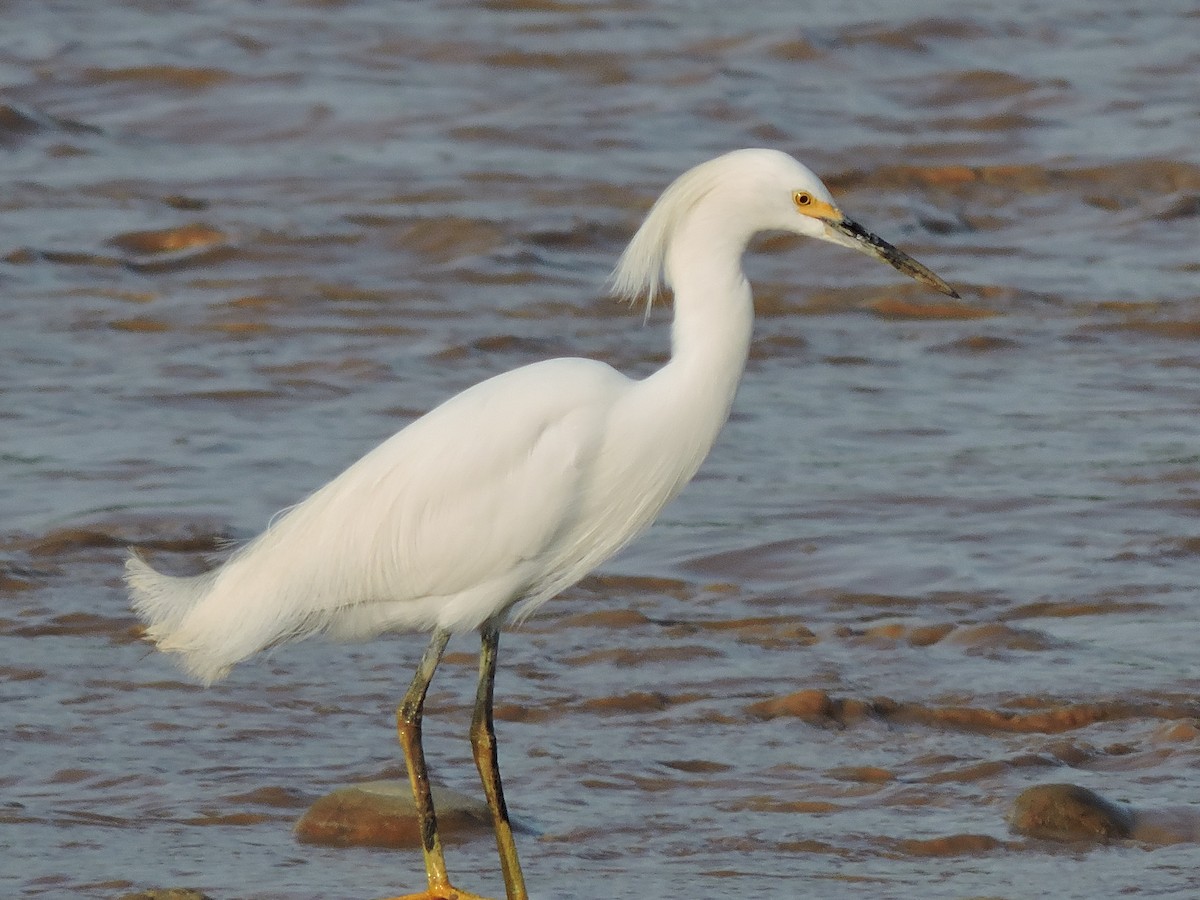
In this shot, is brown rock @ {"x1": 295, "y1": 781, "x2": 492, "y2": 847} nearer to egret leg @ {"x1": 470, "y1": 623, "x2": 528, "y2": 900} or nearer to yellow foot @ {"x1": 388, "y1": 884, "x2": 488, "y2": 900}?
egret leg @ {"x1": 470, "y1": 623, "x2": 528, "y2": 900}

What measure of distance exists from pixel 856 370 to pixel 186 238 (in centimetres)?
386

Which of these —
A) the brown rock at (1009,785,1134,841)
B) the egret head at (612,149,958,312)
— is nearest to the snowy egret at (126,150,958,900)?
the egret head at (612,149,958,312)

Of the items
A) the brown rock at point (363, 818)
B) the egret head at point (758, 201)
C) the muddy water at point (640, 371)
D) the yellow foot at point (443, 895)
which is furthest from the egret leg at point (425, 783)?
the egret head at point (758, 201)

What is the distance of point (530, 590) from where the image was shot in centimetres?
547

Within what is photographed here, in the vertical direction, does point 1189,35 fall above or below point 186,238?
above

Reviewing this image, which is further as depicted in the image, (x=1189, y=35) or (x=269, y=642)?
(x=1189, y=35)

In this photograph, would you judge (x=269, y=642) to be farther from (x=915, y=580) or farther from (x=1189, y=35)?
(x=1189, y=35)

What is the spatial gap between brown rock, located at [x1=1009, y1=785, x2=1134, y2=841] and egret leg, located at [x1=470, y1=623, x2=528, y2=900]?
125cm

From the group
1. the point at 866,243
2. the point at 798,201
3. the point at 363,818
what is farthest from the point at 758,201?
the point at 363,818

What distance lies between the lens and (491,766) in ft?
17.5

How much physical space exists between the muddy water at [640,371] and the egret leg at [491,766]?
0.56ft

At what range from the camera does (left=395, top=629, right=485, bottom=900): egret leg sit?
16.8 feet

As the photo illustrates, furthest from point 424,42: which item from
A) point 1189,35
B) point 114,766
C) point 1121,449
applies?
point 114,766

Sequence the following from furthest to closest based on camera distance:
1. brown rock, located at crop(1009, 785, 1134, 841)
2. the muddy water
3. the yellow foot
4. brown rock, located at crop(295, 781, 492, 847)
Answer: the muddy water, brown rock, located at crop(295, 781, 492, 847), brown rock, located at crop(1009, 785, 1134, 841), the yellow foot
